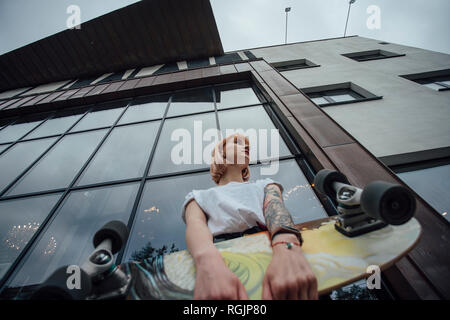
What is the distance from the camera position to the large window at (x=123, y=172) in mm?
2715

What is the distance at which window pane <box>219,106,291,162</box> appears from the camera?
3.77m

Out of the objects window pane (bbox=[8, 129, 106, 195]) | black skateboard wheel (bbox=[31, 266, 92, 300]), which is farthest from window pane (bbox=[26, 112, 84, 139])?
black skateboard wheel (bbox=[31, 266, 92, 300])

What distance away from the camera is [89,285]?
100cm

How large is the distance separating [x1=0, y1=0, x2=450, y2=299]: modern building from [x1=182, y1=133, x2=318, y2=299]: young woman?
1113 millimetres

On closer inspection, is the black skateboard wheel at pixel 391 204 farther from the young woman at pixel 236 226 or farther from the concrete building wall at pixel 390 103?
the concrete building wall at pixel 390 103

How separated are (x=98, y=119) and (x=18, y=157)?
214 centimetres

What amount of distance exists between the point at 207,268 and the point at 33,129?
7876mm

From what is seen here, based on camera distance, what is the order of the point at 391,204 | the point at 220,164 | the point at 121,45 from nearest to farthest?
the point at 391,204 < the point at 220,164 < the point at 121,45

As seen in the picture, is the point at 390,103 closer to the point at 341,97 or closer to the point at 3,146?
the point at 341,97

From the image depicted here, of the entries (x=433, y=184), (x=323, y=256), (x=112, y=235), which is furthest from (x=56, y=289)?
(x=433, y=184)

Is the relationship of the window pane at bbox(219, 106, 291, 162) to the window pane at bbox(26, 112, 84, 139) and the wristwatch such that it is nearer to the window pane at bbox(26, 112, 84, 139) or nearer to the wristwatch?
the wristwatch

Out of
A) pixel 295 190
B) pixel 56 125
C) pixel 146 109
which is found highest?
pixel 146 109

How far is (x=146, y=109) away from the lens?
573 cm

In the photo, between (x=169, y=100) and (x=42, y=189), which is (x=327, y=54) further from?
(x=42, y=189)
